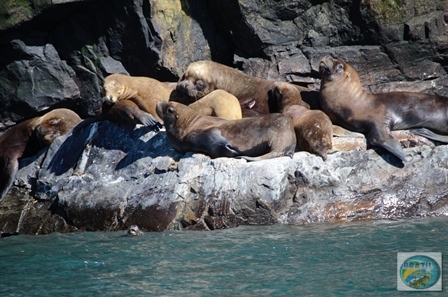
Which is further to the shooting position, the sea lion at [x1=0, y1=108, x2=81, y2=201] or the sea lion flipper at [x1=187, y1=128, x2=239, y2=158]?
the sea lion at [x1=0, y1=108, x2=81, y2=201]

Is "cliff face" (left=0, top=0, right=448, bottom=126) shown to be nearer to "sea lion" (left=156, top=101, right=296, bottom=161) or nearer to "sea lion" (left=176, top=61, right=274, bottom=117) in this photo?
"sea lion" (left=176, top=61, right=274, bottom=117)

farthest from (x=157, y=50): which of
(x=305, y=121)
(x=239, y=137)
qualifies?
(x=305, y=121)

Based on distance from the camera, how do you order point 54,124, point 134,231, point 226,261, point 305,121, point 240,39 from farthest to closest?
point 240,39
point 54,124
point 305,121
point 134,231
point 226,261

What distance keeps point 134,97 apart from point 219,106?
3.98 feet

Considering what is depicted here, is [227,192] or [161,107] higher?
[161,107]

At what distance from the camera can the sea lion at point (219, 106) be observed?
37.0ft

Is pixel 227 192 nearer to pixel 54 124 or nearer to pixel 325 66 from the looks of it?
pixel 325 66

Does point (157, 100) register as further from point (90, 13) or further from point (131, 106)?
point (90, 13)

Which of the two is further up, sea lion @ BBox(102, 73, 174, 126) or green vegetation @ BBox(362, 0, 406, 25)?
green vegetation @ BBox(362, 0, 406, 25)

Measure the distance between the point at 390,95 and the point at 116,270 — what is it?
4.86m

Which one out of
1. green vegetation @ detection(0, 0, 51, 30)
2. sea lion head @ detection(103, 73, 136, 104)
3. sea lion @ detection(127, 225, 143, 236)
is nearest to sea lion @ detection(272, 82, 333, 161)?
sea lion head @ detection(103, 73, 136, 104)

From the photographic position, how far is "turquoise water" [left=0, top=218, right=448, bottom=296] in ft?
24.0

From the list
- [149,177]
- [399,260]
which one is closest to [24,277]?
[149,177]

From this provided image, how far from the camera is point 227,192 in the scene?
9.77m
